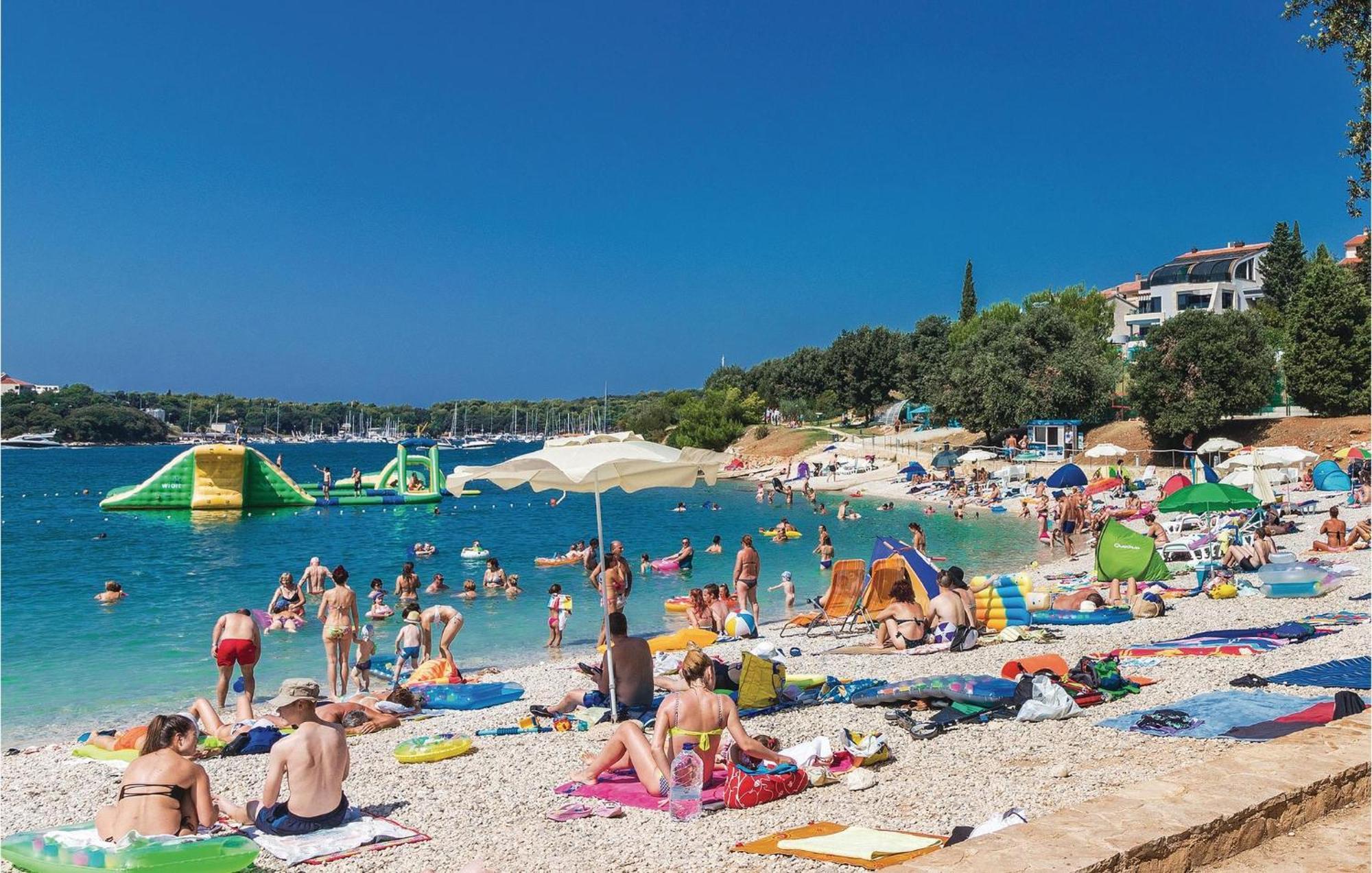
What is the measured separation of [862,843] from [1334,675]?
532 cm

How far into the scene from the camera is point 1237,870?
4055mm

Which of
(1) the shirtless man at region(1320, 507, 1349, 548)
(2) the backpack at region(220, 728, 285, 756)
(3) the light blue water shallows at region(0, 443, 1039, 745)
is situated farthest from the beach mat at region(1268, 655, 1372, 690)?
(1) the shirtless man at region(1320, 507, 1349, 548)

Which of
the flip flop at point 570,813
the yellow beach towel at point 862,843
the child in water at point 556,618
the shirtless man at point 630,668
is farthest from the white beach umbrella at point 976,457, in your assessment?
the yellow beach towel at point 862,843

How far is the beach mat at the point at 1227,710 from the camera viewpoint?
22.9ft

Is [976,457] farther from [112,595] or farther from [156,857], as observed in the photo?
[156,857]

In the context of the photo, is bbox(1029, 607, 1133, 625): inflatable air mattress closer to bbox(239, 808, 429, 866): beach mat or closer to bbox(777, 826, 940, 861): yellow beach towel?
bbox(777, 826, 940, 861): yellow beach towel

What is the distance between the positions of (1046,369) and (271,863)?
4871 centimetres

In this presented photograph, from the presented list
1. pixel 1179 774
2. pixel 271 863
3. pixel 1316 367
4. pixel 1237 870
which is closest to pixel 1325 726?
pixel 1179 774

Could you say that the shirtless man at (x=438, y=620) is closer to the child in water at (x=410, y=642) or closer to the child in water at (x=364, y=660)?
the child in water at (x=410, y=642)

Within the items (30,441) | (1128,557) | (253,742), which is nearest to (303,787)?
(253,742)

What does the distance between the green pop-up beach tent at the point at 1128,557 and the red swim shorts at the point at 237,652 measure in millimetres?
12073

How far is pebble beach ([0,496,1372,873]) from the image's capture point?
545 centimetres

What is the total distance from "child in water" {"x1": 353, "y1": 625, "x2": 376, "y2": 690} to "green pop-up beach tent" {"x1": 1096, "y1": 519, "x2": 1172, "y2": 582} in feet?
35.4

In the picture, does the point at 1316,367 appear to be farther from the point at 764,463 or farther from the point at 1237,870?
the point at 1237,870
